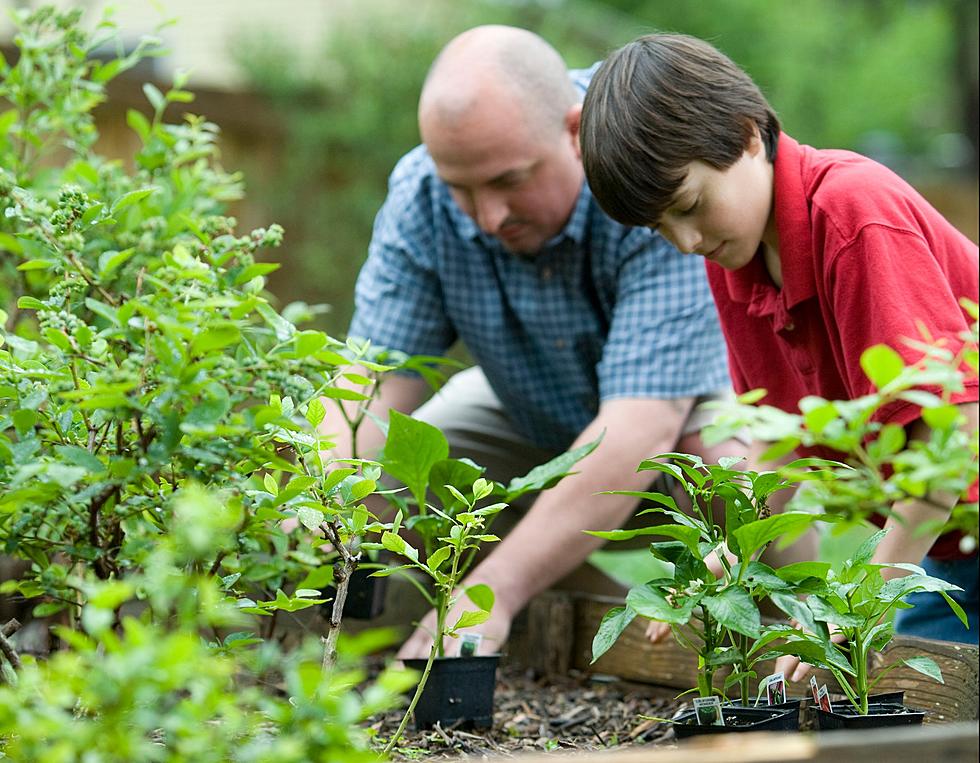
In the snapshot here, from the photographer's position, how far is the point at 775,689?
1.50 metres

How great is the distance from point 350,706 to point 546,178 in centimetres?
187

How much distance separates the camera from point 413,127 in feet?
26.1

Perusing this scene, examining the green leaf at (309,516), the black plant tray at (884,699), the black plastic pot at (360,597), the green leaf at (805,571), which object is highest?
the green leaf at (309,516)

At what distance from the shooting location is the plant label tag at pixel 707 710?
1.38 metres

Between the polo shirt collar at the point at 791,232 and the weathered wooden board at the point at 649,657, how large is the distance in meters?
0.56

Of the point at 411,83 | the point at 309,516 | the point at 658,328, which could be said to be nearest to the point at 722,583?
the point at 309,516

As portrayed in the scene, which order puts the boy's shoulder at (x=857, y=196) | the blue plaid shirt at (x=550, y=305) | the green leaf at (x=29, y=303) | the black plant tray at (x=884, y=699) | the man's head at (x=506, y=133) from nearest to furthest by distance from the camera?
the green leaf at (x=29, y=303) → the black plant tray at (x=884, y=699) → the boy's shoulder at (x=857, y=196) → the man's head at (x=506, y=133) → the blue plaid shirt at (x=550, y=305)

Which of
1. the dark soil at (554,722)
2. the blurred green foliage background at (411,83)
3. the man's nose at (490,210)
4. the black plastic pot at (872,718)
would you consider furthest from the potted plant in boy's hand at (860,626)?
the blurred green foliage background at (411,83)

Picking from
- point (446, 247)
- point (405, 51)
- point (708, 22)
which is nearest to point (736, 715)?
point (446, 247)

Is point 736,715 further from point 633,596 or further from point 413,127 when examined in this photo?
point 413,127

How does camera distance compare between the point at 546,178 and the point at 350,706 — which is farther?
the point at 546,178

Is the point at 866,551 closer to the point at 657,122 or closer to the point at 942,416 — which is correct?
the point at 942,416

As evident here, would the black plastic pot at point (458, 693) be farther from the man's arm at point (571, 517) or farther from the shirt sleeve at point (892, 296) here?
the shirt sleeve at point (892, 296)

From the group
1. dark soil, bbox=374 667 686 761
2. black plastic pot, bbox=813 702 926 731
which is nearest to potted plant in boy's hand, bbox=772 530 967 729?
black plastic pot, bbox=813 702 926 731
